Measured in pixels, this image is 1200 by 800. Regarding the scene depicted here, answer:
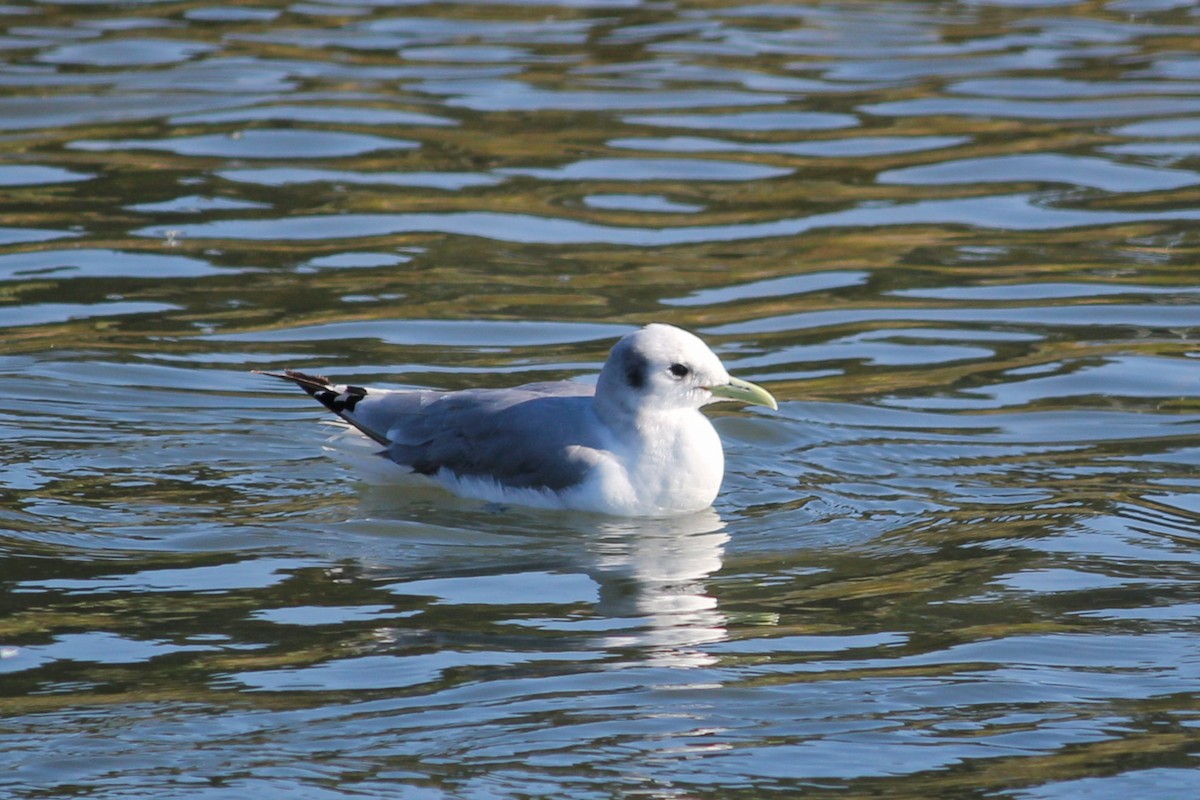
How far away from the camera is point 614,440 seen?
24.9 ft

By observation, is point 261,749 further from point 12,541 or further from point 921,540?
point 921,540

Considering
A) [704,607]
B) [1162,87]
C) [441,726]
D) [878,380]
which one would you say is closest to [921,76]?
[1162,87]

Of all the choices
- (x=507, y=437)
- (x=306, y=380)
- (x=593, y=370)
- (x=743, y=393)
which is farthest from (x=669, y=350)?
(x=593, y=370)

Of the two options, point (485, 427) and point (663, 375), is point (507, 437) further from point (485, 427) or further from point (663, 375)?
point (663, 375)

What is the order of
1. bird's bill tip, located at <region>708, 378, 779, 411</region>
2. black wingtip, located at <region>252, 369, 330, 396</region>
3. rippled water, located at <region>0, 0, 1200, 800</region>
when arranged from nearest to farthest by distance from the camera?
rippled water, located at <region>0, 0, 1200, 800</region>, bird's bill tip, located at <region>708, 378, 779, 411</region>, black wingtip, located at <region>252, 369, 330, 396</region>

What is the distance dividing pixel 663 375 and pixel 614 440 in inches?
12.7

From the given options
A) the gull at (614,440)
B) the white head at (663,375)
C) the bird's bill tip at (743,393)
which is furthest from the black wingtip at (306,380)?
the bird's bill tip at (743,393)

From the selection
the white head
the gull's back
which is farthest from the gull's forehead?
the gull's back

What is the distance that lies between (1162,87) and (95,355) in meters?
8.57

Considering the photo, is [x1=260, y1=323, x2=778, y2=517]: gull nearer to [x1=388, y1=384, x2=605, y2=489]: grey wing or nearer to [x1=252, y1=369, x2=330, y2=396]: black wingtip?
[x1=388, y1=384, x2=605, y2=489]: grey wing

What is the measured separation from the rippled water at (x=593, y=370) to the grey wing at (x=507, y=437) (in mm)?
198

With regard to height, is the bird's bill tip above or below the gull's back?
above

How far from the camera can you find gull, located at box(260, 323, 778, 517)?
7.48 metres

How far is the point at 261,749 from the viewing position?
17.0 ft
